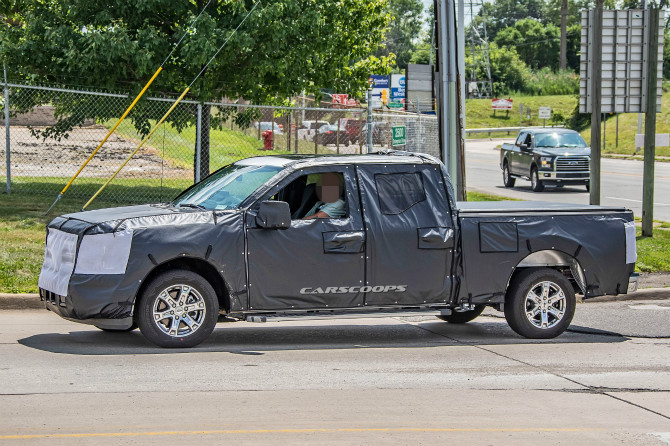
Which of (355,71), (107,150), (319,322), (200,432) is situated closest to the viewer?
(200,432)

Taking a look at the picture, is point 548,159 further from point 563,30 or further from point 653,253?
point 563,30

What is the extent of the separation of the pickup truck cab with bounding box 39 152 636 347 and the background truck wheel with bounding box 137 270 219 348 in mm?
13

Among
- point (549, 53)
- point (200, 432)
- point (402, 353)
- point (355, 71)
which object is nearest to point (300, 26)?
point (355, 71)

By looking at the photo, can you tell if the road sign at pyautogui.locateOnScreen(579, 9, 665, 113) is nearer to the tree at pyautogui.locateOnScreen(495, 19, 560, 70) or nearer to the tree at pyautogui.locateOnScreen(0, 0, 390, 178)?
the tree at pyautogui.locateOnScreen(0, 0, 390, 178)

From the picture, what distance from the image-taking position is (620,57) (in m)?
17.8

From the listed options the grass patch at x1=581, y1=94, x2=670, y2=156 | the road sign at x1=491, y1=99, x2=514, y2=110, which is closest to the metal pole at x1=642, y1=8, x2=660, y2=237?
the grass patch at x1=581, y1=94, x2=670, y2=156

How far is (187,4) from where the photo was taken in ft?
63.0

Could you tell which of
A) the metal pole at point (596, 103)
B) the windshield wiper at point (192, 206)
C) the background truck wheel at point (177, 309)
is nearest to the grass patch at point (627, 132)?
the metal pole at point (596, 103)

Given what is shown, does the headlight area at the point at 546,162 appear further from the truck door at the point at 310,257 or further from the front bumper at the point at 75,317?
the front bumper at the point at 75,317

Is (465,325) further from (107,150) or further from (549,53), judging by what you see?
(549,53)

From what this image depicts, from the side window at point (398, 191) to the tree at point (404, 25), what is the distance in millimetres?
140462

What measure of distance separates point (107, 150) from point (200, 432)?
21244 mm

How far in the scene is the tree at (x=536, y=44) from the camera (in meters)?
127

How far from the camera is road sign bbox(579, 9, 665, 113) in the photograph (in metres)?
17.8
